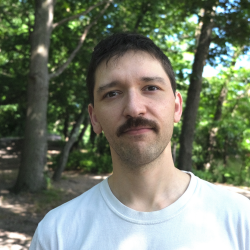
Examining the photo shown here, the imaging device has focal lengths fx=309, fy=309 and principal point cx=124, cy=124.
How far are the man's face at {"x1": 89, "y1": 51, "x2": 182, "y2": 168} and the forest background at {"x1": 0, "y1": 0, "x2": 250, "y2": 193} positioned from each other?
5616mm

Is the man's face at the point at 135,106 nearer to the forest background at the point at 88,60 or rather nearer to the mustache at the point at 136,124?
the mustache at the point at 136,124

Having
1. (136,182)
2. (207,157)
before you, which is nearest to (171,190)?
(136,182)

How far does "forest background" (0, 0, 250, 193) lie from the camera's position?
8141 millimetres

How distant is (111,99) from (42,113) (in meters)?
6.99

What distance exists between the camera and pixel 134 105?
60.0 inches

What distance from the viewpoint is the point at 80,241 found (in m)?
1.48

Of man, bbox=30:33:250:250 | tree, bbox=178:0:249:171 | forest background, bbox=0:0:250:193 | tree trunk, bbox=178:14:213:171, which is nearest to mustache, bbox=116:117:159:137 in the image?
man, bbox=30:33:250:250

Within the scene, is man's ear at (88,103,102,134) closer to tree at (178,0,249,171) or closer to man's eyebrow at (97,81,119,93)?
man's eyebrow at (97,81,119,93)

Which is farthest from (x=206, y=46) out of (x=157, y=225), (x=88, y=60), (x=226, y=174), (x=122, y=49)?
(x=157, y=225)

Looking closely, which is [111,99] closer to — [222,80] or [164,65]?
[164,65]

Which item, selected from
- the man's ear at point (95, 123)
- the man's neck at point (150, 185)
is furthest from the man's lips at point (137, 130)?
the man's ear at point (95, 123)

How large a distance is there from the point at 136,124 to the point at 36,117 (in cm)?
710

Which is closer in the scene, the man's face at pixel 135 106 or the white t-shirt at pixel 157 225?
the white t-shirt at pixel 157 225

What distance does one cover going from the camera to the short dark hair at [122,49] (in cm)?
168
